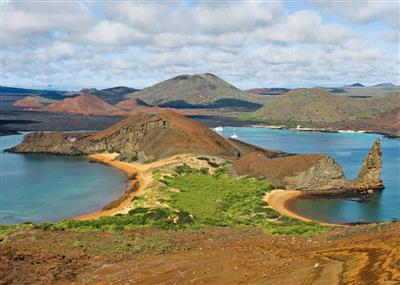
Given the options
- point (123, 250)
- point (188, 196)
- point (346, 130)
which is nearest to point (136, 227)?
point (123, 250)

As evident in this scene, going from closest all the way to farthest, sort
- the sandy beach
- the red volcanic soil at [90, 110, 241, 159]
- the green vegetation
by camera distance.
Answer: the green vegetation → the sandy beach → the red volcanic soil at [90, 110, 241, 159]

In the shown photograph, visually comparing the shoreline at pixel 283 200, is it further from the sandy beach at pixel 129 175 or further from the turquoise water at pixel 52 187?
the turquoise water at pixel 52 187

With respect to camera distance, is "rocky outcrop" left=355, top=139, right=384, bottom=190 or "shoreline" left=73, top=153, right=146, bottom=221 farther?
"rocky outcrop" left=355, top=139, right=384, bottom=190

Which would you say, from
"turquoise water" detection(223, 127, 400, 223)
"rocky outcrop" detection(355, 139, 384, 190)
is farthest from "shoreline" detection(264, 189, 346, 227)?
"rocky outcrop" detection(355, 139, 384, 190)

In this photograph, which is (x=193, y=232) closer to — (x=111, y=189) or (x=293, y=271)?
(x=293, y=271)

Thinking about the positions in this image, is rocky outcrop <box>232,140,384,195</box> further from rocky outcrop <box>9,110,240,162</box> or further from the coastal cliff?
rocky outcrop <box>9,110,240,162</box>

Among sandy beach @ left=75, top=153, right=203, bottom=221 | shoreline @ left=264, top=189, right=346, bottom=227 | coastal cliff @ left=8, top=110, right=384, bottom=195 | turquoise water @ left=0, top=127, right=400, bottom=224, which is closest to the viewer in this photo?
sandy beach @ left=75, top=153, right=203, bottom=221
